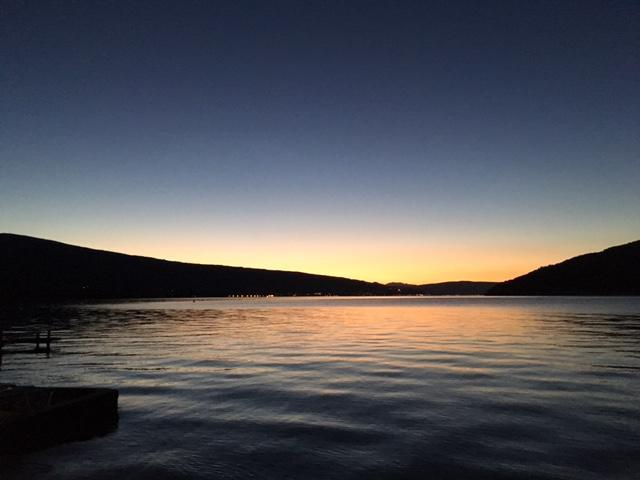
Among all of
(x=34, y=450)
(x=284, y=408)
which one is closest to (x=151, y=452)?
(x=34, y=450)

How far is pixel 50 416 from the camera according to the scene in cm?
1375

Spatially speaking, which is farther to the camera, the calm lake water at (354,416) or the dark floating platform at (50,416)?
the dark floating platform at (50,416)

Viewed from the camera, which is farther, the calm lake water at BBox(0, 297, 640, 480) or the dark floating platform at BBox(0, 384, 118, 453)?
the dark floating platform at BBox(0, 384, 118, 453)

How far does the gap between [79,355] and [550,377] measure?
35.1 meters

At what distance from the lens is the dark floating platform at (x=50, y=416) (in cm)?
1296

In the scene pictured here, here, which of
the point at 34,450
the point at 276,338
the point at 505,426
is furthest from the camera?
the point at 276,338

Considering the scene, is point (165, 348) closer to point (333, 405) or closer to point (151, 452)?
point (333, 405)

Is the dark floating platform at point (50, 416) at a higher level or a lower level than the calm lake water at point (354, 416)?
higher

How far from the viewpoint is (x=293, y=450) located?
13.4 meters

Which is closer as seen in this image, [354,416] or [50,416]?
[50,416]

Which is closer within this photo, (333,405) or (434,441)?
(434,441)

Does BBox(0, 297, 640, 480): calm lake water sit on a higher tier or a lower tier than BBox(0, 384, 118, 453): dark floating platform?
lower

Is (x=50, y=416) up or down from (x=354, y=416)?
up

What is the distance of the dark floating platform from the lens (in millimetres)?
12961
